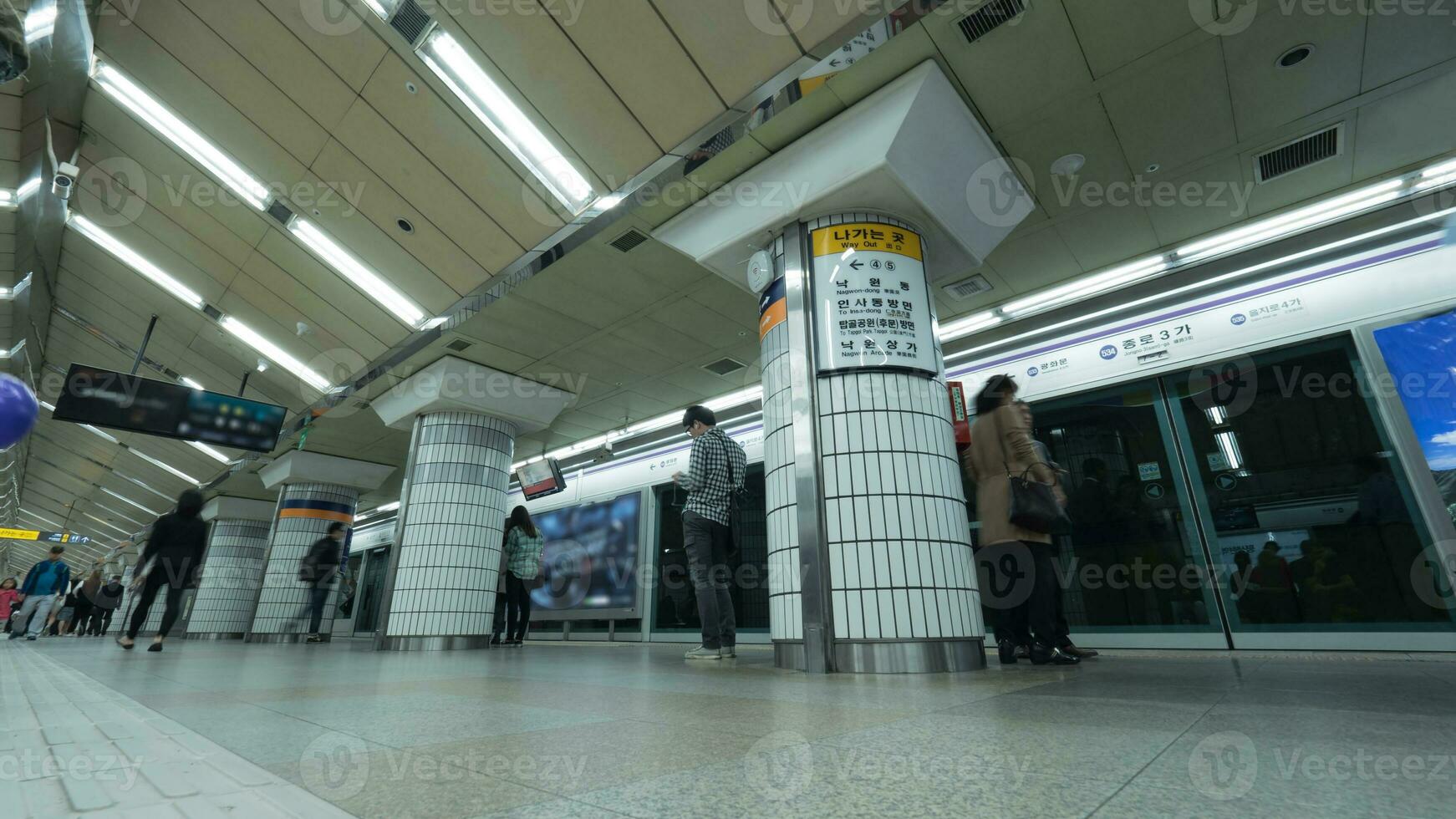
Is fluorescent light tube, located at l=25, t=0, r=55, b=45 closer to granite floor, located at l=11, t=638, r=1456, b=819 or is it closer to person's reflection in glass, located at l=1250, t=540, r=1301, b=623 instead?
granite floor, located at l=11, t=638, r=1456, b=819

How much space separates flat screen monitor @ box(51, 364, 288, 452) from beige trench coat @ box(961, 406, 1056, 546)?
9539 mm

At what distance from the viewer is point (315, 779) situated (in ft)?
3.62

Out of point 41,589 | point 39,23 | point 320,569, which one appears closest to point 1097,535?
point 39,23

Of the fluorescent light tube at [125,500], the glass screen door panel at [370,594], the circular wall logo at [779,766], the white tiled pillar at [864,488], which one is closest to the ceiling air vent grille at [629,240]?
the white tiled pillar at [864,488]

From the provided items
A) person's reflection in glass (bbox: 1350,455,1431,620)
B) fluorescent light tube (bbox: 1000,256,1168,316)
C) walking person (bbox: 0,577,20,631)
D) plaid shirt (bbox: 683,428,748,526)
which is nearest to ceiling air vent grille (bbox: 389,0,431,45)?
plaid shirt (bbox: 683,428,748,526)

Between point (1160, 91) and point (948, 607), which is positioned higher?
point (1160, 91)

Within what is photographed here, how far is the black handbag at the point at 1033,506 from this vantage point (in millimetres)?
3682

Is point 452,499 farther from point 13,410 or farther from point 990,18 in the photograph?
point 990,18

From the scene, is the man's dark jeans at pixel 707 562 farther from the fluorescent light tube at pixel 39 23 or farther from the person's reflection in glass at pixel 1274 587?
the fluorescent light tube at pixel 39 23

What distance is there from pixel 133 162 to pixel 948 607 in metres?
8.60

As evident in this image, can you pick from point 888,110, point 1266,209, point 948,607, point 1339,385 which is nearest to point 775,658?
point 948,607

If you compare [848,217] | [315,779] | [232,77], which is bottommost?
[315,779]

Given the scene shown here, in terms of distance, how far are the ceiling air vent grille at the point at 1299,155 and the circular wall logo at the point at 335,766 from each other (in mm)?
6444

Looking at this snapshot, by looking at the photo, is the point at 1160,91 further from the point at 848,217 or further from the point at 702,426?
the point at 702,426
